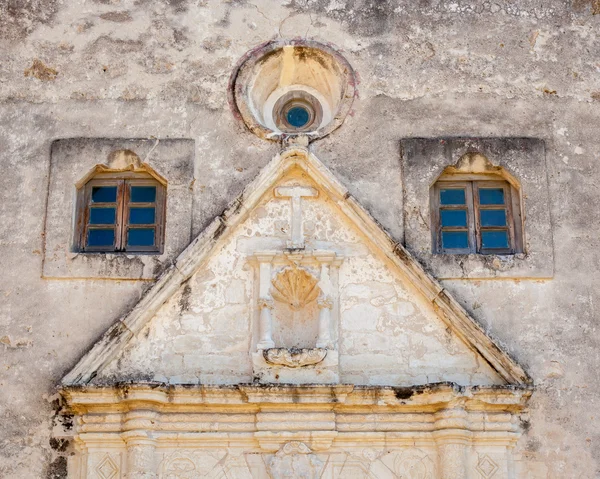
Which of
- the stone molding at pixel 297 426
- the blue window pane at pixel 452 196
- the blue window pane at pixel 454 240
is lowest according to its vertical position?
the stone molding at pixel 297 426

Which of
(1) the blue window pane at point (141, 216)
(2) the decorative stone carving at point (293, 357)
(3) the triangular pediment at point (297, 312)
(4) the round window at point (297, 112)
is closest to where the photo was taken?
(2) the decorative stone carving at point (293, 357)

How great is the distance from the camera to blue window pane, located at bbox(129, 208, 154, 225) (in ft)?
31.2

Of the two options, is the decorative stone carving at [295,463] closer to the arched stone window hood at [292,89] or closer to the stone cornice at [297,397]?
the stone cornice at [297,397]

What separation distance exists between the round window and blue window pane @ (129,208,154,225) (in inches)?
56.6

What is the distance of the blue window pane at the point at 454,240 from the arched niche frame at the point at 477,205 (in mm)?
12

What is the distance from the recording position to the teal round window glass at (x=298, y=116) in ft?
33.0

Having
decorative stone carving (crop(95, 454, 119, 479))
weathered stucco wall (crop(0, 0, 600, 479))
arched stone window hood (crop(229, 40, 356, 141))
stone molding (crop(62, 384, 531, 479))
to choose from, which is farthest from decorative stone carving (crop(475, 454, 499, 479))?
arched stone window hood (crop(229, 40, 356, 141))

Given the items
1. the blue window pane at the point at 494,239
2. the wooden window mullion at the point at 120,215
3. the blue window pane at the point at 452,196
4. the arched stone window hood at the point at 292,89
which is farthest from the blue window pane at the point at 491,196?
the wooden window mullion at the point at 120,215

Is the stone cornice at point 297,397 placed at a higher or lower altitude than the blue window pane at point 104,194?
lower

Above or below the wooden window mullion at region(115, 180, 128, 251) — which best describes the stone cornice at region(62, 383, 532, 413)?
below

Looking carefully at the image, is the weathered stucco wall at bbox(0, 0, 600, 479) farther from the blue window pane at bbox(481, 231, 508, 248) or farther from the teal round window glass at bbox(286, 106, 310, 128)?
the teal round window glass at bbox(286, 106, 310, 128)

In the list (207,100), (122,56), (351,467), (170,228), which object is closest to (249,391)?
(351,467)

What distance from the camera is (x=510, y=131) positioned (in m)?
9.67

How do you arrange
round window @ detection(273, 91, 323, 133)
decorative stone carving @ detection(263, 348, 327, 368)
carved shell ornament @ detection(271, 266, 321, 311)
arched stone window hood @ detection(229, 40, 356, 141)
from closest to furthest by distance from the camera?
1. decorative stone carving @ detection(263, 348, 327, 368)
2. carved shell ornament @ detection(271, 266, 321, 311)
3. arched stone window hood @ detection(229, 40, 356, 141)
4. round window @ detection(273, 91, 323, 133)
